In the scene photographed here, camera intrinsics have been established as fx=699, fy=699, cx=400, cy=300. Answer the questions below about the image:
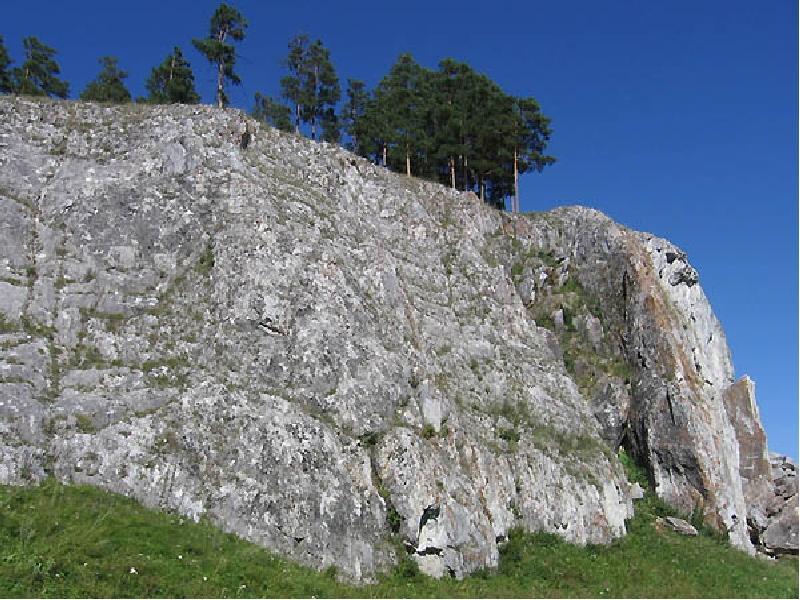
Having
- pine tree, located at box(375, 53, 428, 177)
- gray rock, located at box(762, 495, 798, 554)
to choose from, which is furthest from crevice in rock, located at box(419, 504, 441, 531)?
pine tree, located at box(375, 53, 428, 177)

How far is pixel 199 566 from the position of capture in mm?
19578

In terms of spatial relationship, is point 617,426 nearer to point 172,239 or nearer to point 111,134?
point 172,239

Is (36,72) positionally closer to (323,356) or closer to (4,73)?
(4,73)

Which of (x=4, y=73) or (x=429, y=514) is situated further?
(x=4, y=73)

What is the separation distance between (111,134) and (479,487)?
83.7 feet

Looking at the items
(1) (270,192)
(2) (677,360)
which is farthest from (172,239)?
(2) (677,360)

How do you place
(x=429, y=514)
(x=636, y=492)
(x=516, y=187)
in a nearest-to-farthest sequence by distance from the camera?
(x=429, y=514)
(x=636, y=492)
(x=516, y=187)

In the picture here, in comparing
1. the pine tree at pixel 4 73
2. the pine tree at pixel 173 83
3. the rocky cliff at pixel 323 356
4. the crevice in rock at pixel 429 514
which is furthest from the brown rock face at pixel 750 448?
the pine tree at pixel 4 73

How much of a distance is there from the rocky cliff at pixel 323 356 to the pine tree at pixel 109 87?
16.1 metres

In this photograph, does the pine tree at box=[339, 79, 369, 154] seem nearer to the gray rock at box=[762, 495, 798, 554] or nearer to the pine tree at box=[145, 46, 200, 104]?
the pine tree at box=[145, 46, 200, 104]

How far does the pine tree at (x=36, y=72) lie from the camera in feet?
168

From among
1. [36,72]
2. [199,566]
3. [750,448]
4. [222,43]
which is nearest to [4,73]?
[36,72]

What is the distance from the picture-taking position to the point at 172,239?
107 feet

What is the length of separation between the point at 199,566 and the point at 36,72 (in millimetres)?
45747
